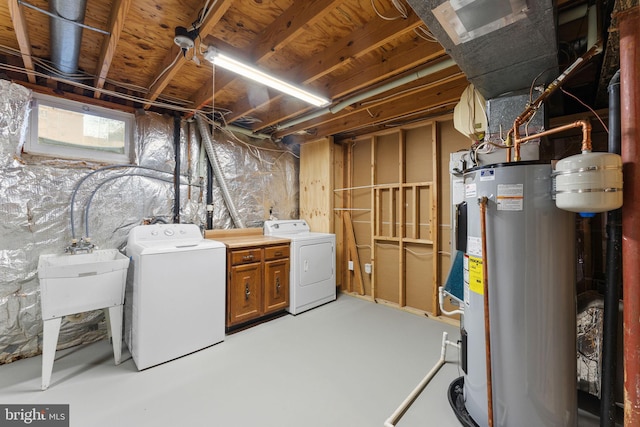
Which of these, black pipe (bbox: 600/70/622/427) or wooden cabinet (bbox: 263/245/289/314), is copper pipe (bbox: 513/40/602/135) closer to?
black pipe (bbox: 600/70/622/427)

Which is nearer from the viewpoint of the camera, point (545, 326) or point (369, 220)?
point (545, 326)

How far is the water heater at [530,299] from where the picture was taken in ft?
4.45

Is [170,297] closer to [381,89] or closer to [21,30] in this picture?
[21,30]

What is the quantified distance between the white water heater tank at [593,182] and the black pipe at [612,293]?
20 centimetres

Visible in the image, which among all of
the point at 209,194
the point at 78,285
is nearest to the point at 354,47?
the point at 209,194

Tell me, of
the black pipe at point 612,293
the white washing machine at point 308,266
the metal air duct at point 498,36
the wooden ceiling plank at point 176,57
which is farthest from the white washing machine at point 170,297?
the black pipe at point 612,293

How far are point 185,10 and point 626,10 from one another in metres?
2.38

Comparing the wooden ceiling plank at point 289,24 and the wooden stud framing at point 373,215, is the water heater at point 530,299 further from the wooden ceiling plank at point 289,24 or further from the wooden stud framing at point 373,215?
the wooden stud framing at point 373,215

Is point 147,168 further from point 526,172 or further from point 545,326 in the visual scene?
point 545,326

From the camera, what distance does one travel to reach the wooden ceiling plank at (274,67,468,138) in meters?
2.38

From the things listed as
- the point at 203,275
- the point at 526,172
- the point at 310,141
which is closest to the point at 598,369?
the point at 526,172

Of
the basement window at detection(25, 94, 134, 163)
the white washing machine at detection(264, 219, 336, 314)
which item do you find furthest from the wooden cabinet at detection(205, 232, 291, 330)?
the basement window at detection(25, 94, 134, 163)

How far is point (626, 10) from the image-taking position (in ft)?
3.76

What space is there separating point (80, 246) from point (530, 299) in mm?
3564
